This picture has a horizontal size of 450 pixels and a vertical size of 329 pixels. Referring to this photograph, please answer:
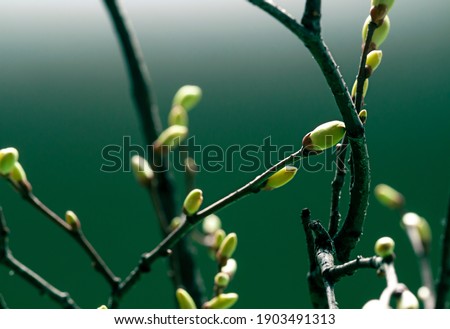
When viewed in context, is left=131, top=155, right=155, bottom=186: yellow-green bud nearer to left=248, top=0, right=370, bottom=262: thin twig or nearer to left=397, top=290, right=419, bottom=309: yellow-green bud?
left=248, top=0, right=370, bottom=262: thin twig

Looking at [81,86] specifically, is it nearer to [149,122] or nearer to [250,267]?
[250,267]

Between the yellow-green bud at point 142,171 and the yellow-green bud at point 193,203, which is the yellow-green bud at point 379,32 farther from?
the yellow-green bud at point 142,171

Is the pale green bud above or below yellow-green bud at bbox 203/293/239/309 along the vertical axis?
above

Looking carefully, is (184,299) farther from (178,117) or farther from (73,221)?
(178,117)

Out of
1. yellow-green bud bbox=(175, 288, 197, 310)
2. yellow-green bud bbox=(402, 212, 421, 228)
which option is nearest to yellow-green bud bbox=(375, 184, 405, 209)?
→ yellow-green bud bbox=(402, 212, 421, 228)

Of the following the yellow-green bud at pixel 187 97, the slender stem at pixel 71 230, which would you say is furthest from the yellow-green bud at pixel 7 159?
the yellow-green bud at pixel 187 97

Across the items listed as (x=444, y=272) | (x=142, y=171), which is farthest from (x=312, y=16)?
(x=142, y=171)
